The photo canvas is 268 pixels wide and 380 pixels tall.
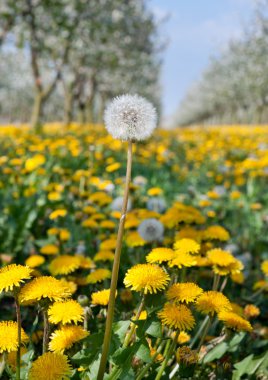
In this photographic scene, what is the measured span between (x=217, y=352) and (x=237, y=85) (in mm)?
40165

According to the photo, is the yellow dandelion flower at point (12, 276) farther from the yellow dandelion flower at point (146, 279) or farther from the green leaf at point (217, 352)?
the green leaf at point (217, 352)

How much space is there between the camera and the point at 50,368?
0.94 meters

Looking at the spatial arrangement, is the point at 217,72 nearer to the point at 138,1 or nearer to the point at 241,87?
the point at 241,87

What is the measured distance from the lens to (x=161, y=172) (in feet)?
17.9

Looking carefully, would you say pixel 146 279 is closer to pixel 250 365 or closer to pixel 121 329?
pixel 121 329

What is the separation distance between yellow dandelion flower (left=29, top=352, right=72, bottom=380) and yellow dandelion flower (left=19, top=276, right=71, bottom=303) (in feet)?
0.43

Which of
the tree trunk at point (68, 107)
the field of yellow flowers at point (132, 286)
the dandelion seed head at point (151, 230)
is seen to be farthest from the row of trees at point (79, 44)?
the dandelion seed head at point (151, 230)

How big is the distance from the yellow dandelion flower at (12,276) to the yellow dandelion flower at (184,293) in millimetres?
368

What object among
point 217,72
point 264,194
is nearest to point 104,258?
point 264,194

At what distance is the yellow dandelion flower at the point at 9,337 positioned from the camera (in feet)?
3.24

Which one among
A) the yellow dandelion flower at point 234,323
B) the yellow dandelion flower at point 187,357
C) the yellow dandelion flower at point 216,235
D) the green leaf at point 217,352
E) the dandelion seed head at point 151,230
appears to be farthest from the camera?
the dandelion seed head at point 151,230

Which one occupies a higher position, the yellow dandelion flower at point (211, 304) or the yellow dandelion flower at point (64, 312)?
the yellow dandelion flower at point (64, 312)

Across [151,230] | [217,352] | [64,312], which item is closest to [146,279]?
[64,312]

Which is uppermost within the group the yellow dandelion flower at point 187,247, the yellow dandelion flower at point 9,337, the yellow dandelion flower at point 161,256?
the yellow dandelion flower at point 161,256
